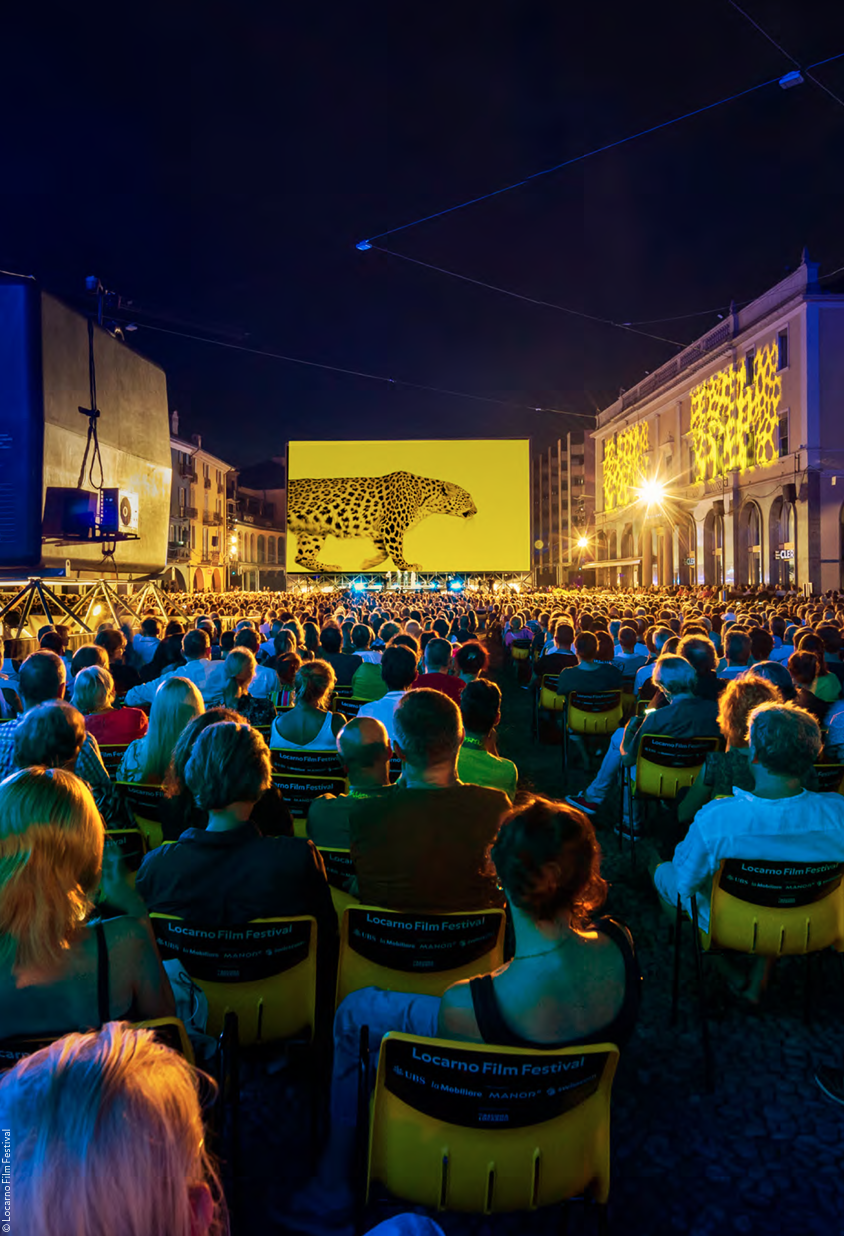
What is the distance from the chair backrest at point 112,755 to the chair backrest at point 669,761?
3.50m

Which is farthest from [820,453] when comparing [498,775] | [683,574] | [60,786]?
[60,786]

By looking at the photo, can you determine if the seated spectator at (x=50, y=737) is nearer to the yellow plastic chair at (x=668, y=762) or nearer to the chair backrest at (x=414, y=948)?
the chair backrest at (x=414, y=948)

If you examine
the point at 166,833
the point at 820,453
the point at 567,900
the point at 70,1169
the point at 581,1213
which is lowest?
the point at 581,1213

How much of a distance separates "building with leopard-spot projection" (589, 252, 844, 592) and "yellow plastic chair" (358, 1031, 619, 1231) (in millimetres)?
38480

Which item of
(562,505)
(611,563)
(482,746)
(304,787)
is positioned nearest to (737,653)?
(482,746)

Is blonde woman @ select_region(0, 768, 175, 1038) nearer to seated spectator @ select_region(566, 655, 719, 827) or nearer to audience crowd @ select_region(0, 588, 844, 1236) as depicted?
audience crowd @ select_region(0, 588, 844, 1236)

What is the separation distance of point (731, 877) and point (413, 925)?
4.63 ft

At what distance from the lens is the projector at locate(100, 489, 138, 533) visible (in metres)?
12.5

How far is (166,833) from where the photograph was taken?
165 inches

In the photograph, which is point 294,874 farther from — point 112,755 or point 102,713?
point 102,713

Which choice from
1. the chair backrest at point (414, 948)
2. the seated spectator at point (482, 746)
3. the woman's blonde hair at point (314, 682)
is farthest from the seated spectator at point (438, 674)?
the chair backrest at point (414, 948)

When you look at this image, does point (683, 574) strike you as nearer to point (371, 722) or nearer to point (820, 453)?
point (820, 453)

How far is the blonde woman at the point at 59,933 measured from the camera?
2.05 meters

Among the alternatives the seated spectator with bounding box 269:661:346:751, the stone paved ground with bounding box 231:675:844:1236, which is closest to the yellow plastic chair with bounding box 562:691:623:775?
the seated spectator with bounding box 269:661:346:751
